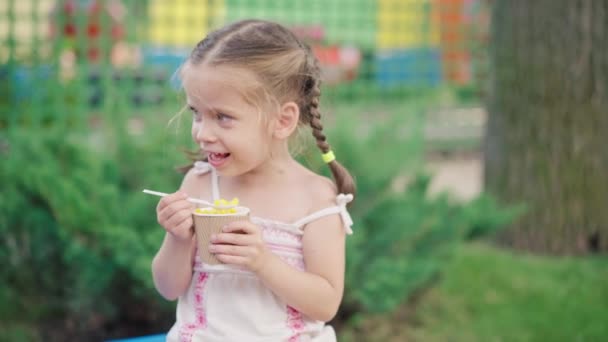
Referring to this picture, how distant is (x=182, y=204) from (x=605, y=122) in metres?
3.94

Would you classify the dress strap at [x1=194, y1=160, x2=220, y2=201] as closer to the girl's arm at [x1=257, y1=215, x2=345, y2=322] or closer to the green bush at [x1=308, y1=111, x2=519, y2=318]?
the girl's arm at [x1=257, y1=215, x2=345, y2=322]

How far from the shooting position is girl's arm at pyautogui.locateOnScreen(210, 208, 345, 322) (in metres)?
1.86

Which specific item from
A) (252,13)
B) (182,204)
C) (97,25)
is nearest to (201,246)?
(182,204)

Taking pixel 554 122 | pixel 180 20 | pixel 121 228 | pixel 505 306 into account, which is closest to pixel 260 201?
pixel 121 228

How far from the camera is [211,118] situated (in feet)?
6.46

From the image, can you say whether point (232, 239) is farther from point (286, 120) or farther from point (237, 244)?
point (286, 120)

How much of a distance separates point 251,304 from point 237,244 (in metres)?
0.23

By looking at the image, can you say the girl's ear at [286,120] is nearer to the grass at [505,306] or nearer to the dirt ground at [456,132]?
the grass at [505,306]

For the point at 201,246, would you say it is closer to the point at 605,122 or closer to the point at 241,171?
the point at 241,171

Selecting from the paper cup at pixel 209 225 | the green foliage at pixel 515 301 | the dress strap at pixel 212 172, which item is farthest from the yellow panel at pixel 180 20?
the paper cup at pixel 209 225

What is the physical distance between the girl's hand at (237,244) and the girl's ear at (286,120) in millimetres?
263

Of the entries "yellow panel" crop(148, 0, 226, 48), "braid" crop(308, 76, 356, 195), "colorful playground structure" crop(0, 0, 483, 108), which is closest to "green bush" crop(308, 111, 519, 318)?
"braid" crop(308, 76, 356, 195)

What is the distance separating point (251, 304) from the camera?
2.04 metres

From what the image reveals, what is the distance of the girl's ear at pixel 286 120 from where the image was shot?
2043mm
